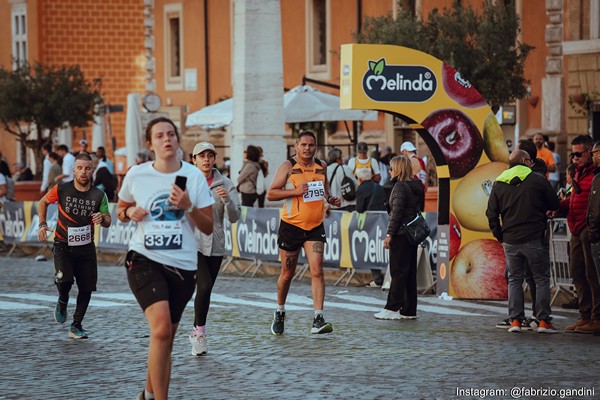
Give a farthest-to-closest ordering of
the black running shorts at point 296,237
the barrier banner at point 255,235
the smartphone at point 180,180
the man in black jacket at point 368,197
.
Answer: the barrier banner at point 255,235 → the man in black jacket at point 368,197 → the black running shorts at point 296,237 → the smartphone at point 180,180

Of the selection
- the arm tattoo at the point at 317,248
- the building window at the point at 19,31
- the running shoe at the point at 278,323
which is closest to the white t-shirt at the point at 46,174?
the running shoe at the point at 278,323

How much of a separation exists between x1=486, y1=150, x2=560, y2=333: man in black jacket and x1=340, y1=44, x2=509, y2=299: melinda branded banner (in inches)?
107

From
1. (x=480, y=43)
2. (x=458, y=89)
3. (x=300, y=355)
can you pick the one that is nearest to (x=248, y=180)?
(x=458, y=89)

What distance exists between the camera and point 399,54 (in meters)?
16.8

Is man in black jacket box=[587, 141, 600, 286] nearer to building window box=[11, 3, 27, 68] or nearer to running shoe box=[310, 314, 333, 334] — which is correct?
running shoe box=[310, 314, 333, 334]

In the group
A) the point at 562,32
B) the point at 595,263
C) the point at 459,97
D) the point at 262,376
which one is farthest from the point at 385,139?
the point at 262,376

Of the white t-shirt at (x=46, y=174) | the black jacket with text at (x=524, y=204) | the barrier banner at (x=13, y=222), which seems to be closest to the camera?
the black jacket with text at (x=524, y=204)

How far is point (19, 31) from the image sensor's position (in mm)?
57281

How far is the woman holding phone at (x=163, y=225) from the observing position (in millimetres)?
9539

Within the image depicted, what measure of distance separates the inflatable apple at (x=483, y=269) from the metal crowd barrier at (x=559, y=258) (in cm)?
66

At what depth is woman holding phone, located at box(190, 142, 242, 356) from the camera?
1270 cm

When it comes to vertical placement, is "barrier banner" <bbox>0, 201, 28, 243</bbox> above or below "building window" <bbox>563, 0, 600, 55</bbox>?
below

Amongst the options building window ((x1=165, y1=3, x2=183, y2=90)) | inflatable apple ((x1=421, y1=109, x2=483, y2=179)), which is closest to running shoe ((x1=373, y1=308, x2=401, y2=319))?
inflatable apple ((x1=421, y1=109, x2=483, y2=179))

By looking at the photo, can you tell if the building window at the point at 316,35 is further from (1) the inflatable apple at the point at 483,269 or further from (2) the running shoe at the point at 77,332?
(2) the running shoe at the point at 77,332
